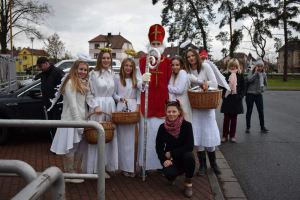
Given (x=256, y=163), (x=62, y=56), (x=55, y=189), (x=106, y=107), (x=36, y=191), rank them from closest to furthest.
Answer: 1. (x=36, y=191)
2. (x=55, y=189)
3. (x=106, y=107)
4. (x=256, y=163)
5. (x=62, y=56)

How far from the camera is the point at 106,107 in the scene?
4445 millimetres

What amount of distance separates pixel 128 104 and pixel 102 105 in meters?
0.40

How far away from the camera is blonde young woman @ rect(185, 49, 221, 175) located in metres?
4.53

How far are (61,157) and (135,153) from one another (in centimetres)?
180

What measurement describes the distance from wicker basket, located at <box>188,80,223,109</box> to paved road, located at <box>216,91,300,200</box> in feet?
4.20

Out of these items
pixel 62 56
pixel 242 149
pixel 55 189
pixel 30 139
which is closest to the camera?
pixel 55 189

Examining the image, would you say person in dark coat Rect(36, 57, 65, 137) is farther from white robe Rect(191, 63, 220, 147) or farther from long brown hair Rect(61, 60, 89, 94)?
white robe Rect(191, 63, 220, 147)

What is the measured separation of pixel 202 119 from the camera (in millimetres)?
4602

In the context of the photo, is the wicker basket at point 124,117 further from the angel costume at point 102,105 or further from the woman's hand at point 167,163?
the woman's hand at point 167,163

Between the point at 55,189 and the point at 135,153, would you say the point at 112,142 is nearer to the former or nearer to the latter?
the point at 135,153

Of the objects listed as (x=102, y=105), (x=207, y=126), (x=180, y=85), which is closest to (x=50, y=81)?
(x=102, y=105)

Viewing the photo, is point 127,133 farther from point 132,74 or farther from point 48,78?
point 48,78

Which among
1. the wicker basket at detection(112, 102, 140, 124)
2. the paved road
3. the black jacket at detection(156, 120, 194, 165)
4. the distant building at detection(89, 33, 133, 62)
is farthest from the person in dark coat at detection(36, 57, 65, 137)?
the distant building at detection(89, 33, 133, 62)

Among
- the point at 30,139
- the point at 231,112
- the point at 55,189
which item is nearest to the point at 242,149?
the point at 231,112
